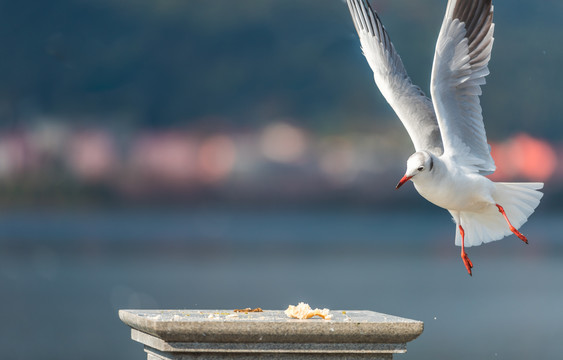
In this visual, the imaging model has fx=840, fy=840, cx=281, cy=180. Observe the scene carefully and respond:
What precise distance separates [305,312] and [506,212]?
1799 mm

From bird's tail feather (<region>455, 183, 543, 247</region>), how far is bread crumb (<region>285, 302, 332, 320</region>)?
5.18 ft

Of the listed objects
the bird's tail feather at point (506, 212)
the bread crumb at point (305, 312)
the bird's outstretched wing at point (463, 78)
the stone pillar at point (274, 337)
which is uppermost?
the bird's outstretched wing at point (463, 78)

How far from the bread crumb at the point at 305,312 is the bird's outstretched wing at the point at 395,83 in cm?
158

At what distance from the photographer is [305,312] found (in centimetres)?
379

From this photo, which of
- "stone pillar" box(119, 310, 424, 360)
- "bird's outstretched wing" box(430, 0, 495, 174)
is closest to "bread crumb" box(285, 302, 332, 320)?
"stone pillar" box(119, 310, 424, 360)

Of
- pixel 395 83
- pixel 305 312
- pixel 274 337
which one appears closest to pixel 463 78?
pixel 395 83

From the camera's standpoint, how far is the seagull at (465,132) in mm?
4816

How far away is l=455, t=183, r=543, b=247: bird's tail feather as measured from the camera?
→ 500 cm

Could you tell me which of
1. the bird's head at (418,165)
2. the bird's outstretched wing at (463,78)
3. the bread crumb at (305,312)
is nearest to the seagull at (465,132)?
the bird's outstretched wing at (463,78)

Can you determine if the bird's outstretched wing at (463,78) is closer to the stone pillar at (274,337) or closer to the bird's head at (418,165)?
the bird's head at (418,165)

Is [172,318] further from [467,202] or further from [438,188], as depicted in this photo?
[467,202]

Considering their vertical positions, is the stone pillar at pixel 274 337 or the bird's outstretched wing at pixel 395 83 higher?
the bird's outstretched wing at pixel 395 83

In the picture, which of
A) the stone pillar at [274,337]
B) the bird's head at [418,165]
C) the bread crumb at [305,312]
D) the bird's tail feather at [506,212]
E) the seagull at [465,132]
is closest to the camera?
the stone pillar at [274,337]

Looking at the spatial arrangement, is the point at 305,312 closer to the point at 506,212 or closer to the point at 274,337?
the point at 274,337
